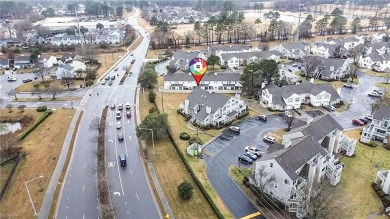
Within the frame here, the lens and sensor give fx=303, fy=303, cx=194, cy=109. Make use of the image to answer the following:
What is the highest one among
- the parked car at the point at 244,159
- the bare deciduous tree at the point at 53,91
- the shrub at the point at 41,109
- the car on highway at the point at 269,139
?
the bare deciduous tree at the point at 53,91

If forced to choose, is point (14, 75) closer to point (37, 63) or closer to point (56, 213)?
point (37, 63)

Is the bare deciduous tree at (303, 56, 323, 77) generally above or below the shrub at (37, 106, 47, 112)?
above

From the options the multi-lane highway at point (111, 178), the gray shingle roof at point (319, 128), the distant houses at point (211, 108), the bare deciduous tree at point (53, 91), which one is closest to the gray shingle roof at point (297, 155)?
the gray shingle roof at point (319, 128)

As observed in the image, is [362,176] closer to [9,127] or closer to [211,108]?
[211,108]

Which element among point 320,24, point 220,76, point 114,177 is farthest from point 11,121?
point 320,24

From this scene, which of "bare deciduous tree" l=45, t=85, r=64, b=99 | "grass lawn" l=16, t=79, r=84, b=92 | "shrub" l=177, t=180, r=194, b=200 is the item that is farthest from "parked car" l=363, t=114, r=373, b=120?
"grass lawn" l=16, t=79, r=84, b=92

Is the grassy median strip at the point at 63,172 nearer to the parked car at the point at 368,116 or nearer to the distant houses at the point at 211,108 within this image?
the distant houses at the point at 211,108

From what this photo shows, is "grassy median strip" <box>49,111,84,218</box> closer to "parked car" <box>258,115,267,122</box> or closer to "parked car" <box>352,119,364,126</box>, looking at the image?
"parked car" <box>258,115,267,122</box>
